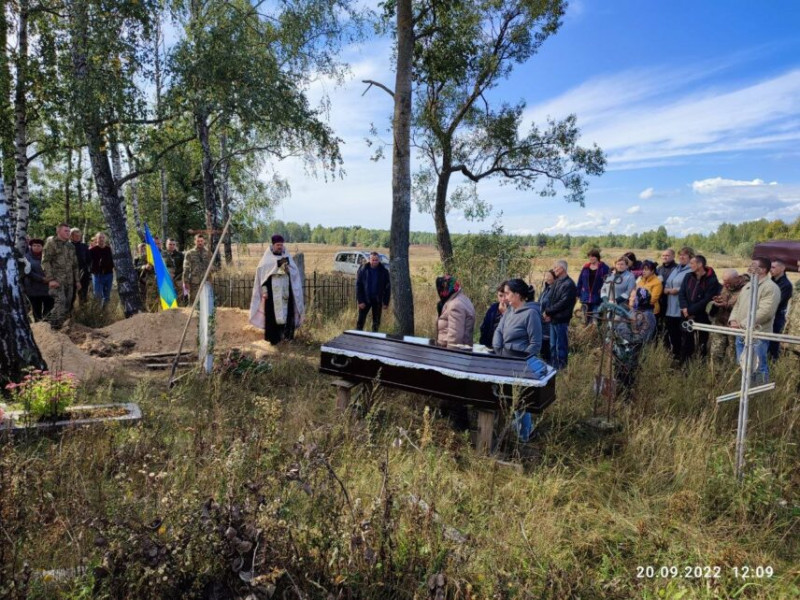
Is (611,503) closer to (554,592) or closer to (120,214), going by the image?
(554,592)

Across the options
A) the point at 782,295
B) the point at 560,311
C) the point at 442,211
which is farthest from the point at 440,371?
the point at 442,211

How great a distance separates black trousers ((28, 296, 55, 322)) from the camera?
7.65 m

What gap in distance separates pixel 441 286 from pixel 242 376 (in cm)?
242

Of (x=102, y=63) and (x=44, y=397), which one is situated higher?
(x=102, y=63)

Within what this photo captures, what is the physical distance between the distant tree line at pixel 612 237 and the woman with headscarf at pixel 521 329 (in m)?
6.24

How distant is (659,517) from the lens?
2975 mm

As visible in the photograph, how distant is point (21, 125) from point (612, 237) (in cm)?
11488

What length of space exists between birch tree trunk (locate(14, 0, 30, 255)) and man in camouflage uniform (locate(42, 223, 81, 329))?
2.41 ft

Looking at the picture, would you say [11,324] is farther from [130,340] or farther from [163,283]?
[163,283]

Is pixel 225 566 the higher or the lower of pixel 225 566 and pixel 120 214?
the lower

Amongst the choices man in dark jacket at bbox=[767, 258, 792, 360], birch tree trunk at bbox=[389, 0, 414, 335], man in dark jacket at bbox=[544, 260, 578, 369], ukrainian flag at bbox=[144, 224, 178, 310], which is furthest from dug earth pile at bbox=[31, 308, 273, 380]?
man in dark jacket at bbox=[767, 258, 792, 360]

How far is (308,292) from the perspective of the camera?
10.4 metres

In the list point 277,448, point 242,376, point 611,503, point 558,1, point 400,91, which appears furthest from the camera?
point 558,1

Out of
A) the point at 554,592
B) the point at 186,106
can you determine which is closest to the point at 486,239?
the point at 186,106
